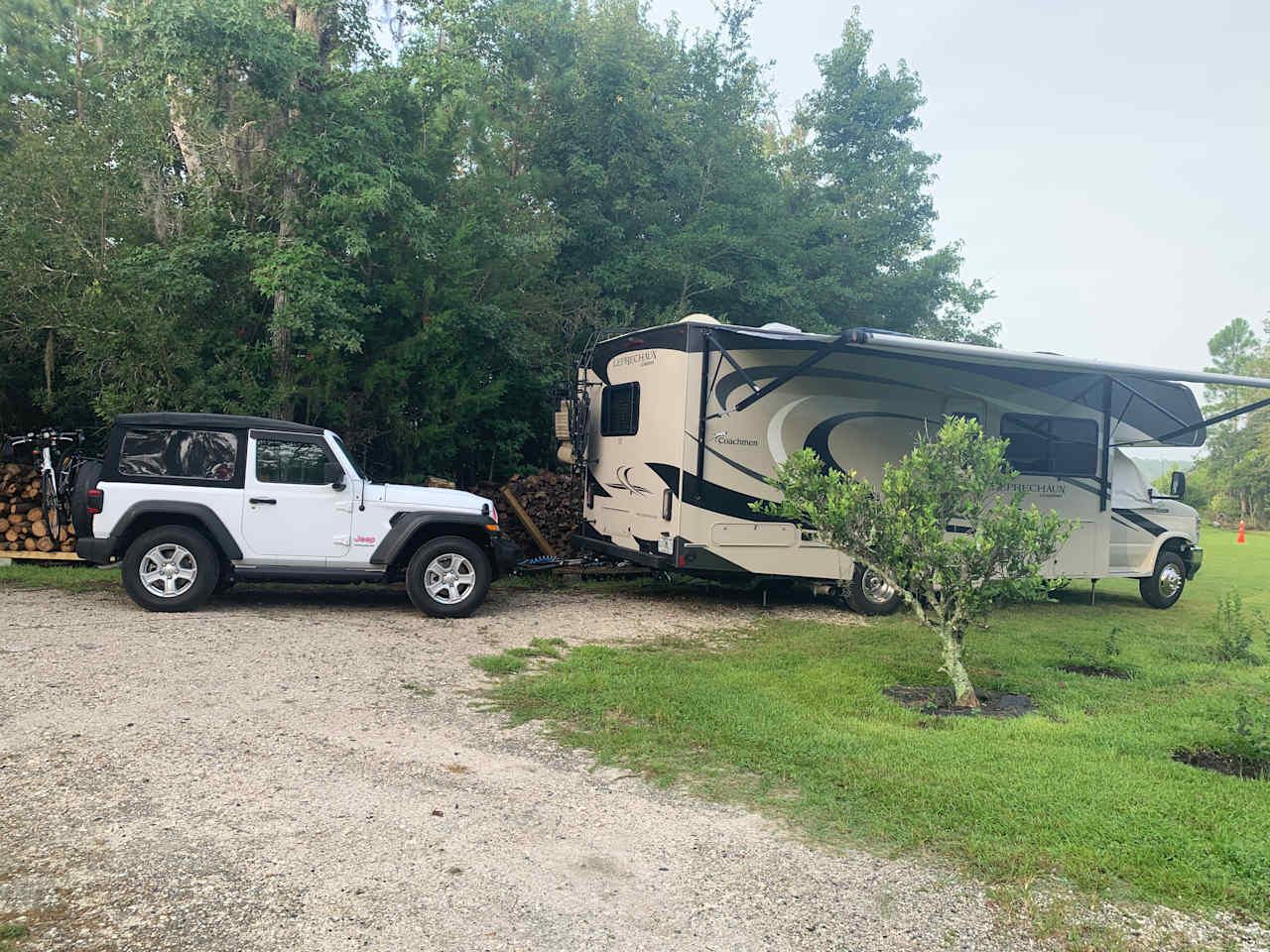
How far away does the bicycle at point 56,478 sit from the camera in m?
10.5

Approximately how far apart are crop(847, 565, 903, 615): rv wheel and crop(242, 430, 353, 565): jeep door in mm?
5360

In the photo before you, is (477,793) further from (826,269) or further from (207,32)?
(826,269)

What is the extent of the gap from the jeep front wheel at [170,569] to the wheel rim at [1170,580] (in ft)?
37.1

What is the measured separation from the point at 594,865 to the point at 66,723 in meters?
3.47

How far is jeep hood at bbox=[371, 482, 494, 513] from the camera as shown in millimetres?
8766

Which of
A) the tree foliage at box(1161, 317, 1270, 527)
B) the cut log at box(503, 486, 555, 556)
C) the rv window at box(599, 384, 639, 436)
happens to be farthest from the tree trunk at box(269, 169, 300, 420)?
the tree foliage at box(1161, 317, 1270, 527)

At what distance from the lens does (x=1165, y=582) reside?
11.9 m

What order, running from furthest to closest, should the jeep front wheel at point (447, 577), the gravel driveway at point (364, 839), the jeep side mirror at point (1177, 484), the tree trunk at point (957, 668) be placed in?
1. the jeep side mirror at point (1177, 484)
2. the jeep front wheel at point (447, 577)
3. the tree trunk at point (957, 668)
4. the gravel driveway at point (364, 839)

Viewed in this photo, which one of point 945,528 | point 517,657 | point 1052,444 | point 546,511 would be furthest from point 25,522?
point 1052,444

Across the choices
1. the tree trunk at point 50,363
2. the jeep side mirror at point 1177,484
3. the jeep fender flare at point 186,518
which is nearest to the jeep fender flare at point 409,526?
the jeep fender flare at point 186,518

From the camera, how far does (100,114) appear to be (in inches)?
487

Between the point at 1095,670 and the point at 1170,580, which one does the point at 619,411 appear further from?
the point at 1170,580

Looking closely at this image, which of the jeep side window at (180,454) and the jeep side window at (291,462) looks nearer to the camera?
the jeep side window at (180,454)

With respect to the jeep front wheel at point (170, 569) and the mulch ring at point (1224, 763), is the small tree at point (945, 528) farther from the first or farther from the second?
the jeep front wheel at point (170, 569)
